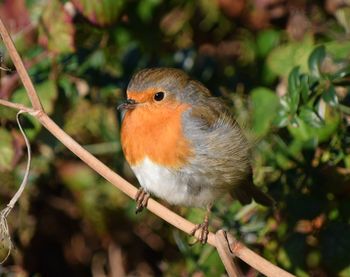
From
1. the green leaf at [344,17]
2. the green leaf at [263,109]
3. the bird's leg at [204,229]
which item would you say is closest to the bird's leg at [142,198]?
the bird's leg at [204,229]

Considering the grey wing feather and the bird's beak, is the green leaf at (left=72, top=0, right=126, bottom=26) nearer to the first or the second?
the bird's beak

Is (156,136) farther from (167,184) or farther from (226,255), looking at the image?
(226,255)

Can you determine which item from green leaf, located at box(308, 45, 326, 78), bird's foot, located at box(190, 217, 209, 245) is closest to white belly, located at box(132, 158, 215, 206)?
bird's foot, located at box(190, 217, 209, 245)

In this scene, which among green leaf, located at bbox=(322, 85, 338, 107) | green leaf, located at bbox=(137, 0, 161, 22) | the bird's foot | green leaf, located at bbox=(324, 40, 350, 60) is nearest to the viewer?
green leaf, located at bbox=(322, 85, 338, 107)

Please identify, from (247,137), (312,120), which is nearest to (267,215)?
(247,137)

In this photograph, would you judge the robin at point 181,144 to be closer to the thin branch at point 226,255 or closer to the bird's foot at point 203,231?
the bird's foot at point 203,231
